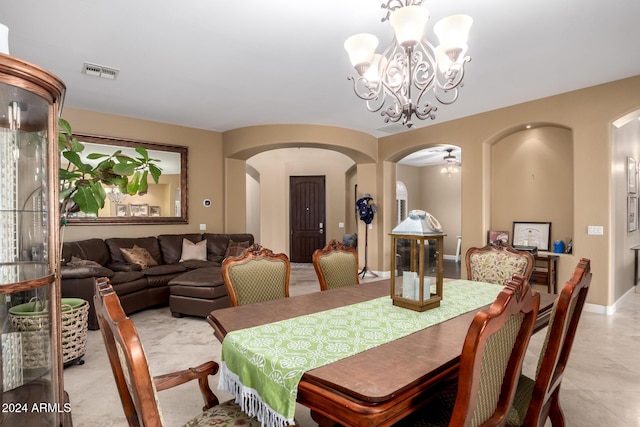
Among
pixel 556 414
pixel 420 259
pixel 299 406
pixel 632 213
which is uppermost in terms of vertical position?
pixel 632 213

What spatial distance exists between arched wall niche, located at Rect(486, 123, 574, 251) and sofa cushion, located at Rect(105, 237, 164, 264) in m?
5.16

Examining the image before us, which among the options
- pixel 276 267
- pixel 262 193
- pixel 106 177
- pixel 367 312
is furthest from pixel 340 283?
pixel 262 193

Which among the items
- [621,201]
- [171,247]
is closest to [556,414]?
[621,201]

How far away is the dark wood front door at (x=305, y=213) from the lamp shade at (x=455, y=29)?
22.9ft

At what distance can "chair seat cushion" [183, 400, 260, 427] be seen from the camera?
1309mm

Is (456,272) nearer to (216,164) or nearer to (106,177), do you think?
(216,164)

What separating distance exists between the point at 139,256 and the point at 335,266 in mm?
3563

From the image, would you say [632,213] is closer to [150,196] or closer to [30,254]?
[30,254]

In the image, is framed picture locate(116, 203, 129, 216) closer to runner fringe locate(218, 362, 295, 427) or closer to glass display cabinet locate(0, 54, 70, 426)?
glass display cabinet locate(0, 54, 70, 426)

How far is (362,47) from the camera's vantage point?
90.7 inches

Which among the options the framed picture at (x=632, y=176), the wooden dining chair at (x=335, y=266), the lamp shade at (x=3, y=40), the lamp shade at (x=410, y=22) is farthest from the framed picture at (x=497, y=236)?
the lamp shade at (x=3, y=40)

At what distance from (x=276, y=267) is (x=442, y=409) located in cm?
128

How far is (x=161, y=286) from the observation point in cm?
455

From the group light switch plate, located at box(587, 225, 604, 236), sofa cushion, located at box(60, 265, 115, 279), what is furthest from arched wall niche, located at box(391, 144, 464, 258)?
sofa cushion, located at box(60, 265, 115, 279)
